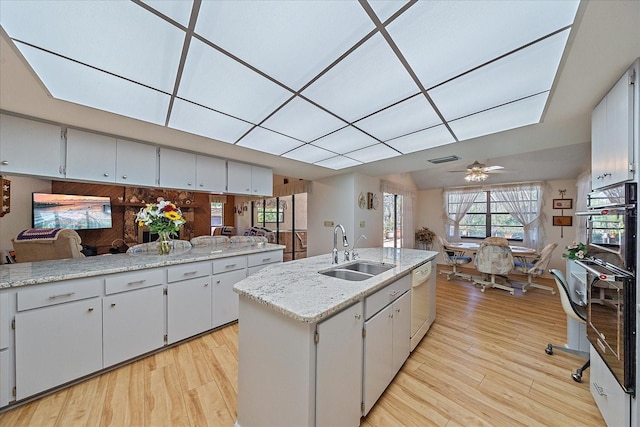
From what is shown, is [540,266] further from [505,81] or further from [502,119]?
[505,81]

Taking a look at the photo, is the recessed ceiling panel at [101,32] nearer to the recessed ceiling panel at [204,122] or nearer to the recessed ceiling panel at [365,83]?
the recessed ceiling panel at [204,122]

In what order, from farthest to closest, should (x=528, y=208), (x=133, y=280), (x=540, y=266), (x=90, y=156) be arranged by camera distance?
(x=528, y=208)
(x=540, y=266)
(x=90, y=156)
(x=133, y=280)

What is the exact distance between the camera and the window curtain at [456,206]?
589 cm

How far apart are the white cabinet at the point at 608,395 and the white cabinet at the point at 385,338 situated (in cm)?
119

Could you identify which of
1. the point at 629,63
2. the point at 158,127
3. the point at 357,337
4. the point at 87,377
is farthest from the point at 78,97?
the point at 629,63

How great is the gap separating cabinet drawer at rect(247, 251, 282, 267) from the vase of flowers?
920mm

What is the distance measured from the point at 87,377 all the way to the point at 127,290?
686 mm

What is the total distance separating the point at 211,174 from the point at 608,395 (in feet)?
13.3

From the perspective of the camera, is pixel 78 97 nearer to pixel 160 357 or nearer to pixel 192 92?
pixel 192 92

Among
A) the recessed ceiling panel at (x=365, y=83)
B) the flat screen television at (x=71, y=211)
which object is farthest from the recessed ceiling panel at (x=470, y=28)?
the flat screen television at (x=71, y=211)

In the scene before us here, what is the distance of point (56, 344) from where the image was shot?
1.68m

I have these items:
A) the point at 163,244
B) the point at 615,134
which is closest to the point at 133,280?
the point at 163,244

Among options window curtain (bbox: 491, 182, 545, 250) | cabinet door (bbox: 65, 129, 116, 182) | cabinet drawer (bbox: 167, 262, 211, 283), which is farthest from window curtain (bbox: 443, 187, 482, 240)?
cabinet door (bbox: 65, 129, 116, 182)

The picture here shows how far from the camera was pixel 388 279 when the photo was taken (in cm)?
161
